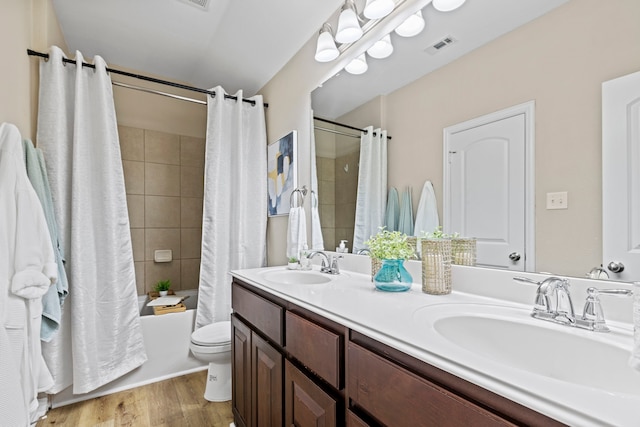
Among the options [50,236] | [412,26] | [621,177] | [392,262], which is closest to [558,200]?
[621,177]

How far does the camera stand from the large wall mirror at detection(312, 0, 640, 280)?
847 millimetres

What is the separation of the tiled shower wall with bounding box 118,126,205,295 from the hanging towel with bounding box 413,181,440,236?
95.6 inches

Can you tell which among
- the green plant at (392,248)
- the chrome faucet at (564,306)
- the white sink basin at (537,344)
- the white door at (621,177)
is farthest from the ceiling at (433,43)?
the white sink basin at (537,344)

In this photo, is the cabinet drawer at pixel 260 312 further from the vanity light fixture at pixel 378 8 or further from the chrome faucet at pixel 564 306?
the vanity light fixture at pixel 378 8

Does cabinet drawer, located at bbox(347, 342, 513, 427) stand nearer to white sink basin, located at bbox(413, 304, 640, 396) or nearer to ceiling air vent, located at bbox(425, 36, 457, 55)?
white sink basin, located at bbox(413, 304, 640, 396)

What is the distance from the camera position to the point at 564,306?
2.77ft

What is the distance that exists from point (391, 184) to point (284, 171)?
1072 millimetres

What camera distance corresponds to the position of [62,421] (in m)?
1.80

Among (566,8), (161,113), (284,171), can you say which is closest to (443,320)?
(566,8)

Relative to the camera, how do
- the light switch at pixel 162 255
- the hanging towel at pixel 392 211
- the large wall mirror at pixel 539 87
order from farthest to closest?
the light switch at pixel 162 255 < the hanging towel at pixel 392 211 < the large wall mirror at pixel 539 87

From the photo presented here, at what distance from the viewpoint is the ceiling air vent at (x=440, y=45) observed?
4.02ft

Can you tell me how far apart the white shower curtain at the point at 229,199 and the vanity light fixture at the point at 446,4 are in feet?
5.37

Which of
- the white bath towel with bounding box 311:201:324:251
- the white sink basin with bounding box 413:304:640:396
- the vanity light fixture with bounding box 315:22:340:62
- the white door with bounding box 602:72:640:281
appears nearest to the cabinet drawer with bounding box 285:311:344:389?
the white sink basin with bounding box 413:304:640:396

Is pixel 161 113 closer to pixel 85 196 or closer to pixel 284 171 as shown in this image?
pixel 85 196
